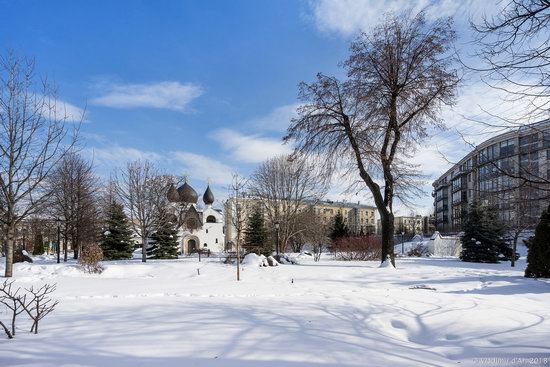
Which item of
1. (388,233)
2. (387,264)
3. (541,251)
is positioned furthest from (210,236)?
(541,251)

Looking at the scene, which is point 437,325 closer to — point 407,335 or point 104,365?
point 407,335

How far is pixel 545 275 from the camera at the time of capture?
1412 centimetres

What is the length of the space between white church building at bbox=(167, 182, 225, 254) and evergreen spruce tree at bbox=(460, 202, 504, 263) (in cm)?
3191

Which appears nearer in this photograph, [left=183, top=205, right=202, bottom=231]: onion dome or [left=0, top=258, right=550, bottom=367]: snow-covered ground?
[left=0, top=258, right=550, bottom=367]: snow-covered ground

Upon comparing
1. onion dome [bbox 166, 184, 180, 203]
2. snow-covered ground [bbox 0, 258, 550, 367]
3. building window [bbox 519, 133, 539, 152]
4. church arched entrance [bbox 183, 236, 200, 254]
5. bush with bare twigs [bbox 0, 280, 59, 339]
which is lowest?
church arched entrance [bbox 183, 236, 200, 254]

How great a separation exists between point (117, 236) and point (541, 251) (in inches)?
1209

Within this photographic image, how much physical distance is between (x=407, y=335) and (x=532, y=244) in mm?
10782

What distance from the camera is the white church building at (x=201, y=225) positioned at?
174 ft

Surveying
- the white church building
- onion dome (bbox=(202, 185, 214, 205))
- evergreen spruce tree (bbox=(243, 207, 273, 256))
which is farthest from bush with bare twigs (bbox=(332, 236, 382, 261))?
onion dome (bbox=(202, 185, 214, 205))

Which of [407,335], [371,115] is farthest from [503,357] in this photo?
[371,115]

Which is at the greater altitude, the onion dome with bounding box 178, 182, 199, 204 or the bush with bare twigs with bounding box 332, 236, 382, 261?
the onion dome with bounding box 178, 182, 199, 204

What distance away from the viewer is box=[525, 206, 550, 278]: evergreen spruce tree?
1387 centimetres

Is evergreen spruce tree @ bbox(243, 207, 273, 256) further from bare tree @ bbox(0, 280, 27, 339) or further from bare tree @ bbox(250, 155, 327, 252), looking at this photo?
bare tree @ bbox(0, 280, 27, 339)

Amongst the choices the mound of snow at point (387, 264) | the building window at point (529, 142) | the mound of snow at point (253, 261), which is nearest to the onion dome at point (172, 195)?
the mound of snow at point (253, 261)
